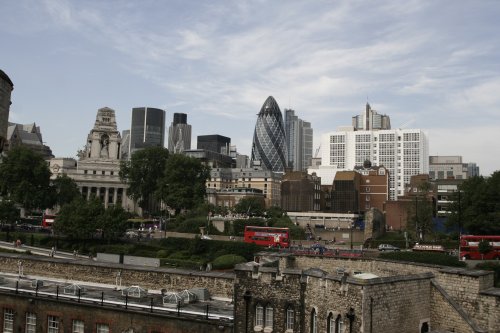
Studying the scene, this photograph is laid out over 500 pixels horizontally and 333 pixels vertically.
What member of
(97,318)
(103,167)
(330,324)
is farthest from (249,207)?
(330,324)

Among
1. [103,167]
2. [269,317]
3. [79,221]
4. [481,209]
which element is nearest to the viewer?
[269,317]

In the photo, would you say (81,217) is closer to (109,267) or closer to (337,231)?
Result: (109,267)

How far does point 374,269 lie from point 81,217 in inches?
1859

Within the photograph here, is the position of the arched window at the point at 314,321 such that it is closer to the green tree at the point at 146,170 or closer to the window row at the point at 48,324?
the window row at the point at 48,324

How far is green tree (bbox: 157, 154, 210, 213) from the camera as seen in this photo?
4259 inches

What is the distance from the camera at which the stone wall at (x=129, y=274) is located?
112 feet

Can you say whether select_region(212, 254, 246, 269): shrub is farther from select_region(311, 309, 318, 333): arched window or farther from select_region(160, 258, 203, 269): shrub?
select_region(311, 309, 318, 333): arched window

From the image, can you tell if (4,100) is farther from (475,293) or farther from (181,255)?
(475,293)

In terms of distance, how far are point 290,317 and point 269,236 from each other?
50782 millimetres

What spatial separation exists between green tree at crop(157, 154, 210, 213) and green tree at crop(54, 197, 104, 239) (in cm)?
3647

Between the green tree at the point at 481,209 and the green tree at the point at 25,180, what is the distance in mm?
69879

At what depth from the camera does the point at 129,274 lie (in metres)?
36.2

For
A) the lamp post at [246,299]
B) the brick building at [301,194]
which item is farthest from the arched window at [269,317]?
the brick building at [301,194]

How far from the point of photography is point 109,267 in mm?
36812
